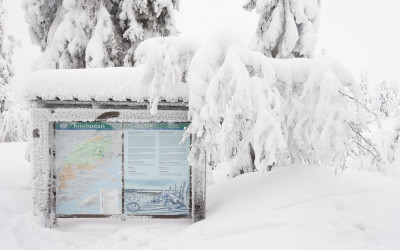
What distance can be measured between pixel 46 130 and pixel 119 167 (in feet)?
4.51

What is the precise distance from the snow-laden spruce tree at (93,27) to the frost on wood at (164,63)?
3.97m

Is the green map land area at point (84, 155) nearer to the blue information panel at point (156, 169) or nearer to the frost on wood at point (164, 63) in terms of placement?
the blue information panel at point (156, 169)

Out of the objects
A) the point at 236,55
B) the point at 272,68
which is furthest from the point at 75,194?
the point at 272,68

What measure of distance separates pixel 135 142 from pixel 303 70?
10.1ft

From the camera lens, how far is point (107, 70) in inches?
184

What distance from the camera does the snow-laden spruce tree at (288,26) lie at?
26.7 feet

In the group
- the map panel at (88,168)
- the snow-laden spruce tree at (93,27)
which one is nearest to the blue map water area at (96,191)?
the map panel at (88,168)

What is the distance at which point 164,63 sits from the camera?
4273 mm

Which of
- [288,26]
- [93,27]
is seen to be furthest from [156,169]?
[288,26]

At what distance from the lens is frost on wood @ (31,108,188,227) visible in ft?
15.2

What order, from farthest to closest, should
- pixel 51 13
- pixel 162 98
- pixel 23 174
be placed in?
pixel 51 13 → pixel 23 174 → pixel 162 98

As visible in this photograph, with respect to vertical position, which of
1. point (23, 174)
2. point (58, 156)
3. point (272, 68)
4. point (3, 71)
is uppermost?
point (3, 71)

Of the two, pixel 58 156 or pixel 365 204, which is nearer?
pixel 365 204

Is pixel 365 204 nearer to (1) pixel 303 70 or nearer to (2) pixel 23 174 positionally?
(1) pixel 303 70
